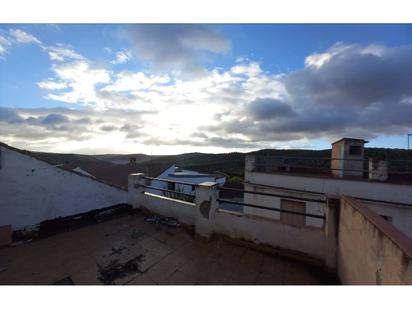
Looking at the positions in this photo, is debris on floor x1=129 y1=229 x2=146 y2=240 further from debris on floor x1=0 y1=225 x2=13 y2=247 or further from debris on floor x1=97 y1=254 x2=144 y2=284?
debris on floor x1=0 y1=225 x2=13 y2=247

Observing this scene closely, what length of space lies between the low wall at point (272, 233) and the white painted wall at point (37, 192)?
3785 mm

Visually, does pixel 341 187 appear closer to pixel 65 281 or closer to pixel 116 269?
pixel 116 269

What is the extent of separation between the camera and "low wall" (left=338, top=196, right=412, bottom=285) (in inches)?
67.7

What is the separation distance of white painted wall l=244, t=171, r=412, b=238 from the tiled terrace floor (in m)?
7.11

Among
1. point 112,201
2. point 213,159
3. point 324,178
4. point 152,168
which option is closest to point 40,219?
point 112,201

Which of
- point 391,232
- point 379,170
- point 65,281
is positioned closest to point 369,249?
point 391,232

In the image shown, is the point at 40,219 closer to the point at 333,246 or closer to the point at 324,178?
the point at 333,246

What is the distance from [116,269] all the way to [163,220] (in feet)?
6.19

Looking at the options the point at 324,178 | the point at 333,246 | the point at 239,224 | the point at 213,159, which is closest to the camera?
the point at 333,246

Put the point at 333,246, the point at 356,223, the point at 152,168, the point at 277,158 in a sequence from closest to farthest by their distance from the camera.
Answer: the point at 356,223
the point at 333,246
the point at 277,158
the point at 152,168

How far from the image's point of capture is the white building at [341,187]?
→ 8110 millimetres

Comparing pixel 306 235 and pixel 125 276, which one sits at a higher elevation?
pixel 306 235

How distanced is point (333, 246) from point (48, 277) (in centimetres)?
422

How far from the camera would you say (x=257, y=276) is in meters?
3.21
